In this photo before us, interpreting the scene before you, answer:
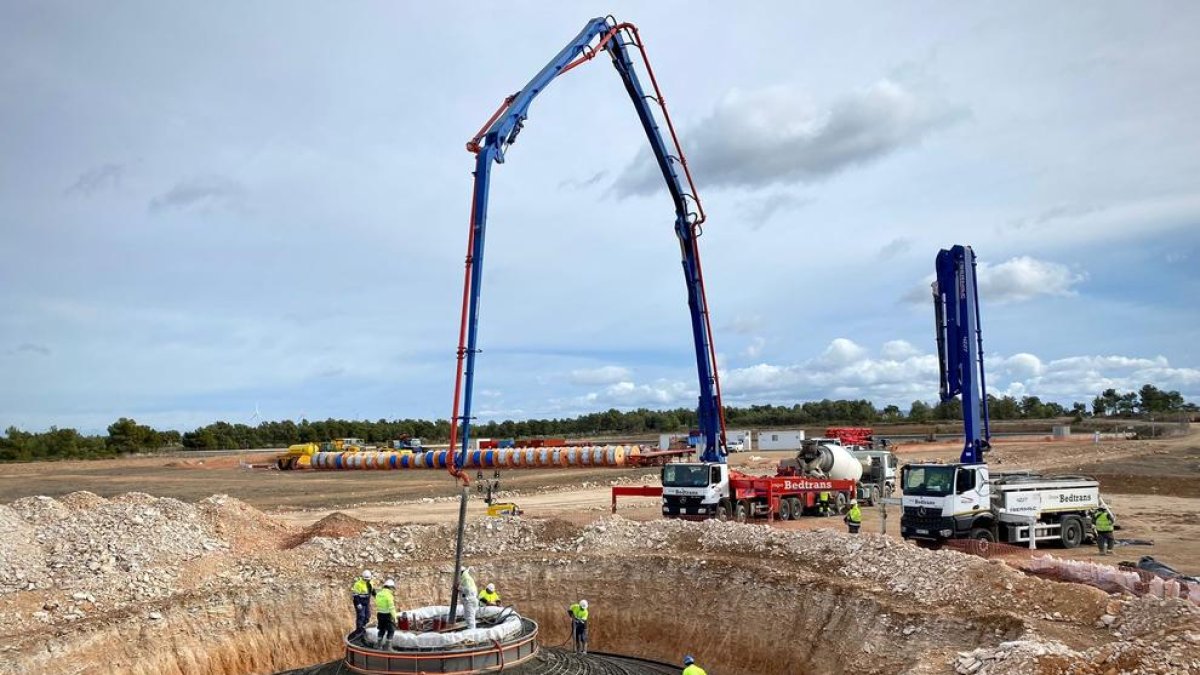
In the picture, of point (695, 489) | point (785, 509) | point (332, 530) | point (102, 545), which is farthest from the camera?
point (785, 509)

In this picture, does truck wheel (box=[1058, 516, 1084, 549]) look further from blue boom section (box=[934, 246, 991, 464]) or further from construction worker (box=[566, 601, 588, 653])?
construction worker (box=[566, 601, 588, 653])

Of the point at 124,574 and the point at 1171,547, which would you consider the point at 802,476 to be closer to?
the point at 1171,547

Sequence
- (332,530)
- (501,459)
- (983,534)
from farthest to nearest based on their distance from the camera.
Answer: (501,459)
(332,530)
(983,534)

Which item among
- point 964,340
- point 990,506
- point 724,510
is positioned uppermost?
point 964,340

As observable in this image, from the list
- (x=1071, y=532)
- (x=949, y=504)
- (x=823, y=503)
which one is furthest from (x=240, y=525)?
(x=1071, y=532)

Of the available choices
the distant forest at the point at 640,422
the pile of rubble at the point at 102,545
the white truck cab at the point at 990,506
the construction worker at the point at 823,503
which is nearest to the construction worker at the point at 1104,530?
the white truck cab at the point at 990,506

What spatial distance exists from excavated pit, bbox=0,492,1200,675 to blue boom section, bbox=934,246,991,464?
20.9 ft

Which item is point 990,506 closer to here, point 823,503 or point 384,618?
point 823,503

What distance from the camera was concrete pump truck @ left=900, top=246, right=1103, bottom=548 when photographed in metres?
27.4

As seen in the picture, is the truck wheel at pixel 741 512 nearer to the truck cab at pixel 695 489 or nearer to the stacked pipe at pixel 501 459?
the truck cab at pixel 695 489

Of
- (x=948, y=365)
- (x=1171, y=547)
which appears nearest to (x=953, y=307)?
(x=948, y=365)

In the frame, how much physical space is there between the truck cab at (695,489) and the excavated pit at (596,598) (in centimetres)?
373

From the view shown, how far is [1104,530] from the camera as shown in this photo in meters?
27.9

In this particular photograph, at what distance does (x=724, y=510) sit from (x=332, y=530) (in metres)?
15.2
